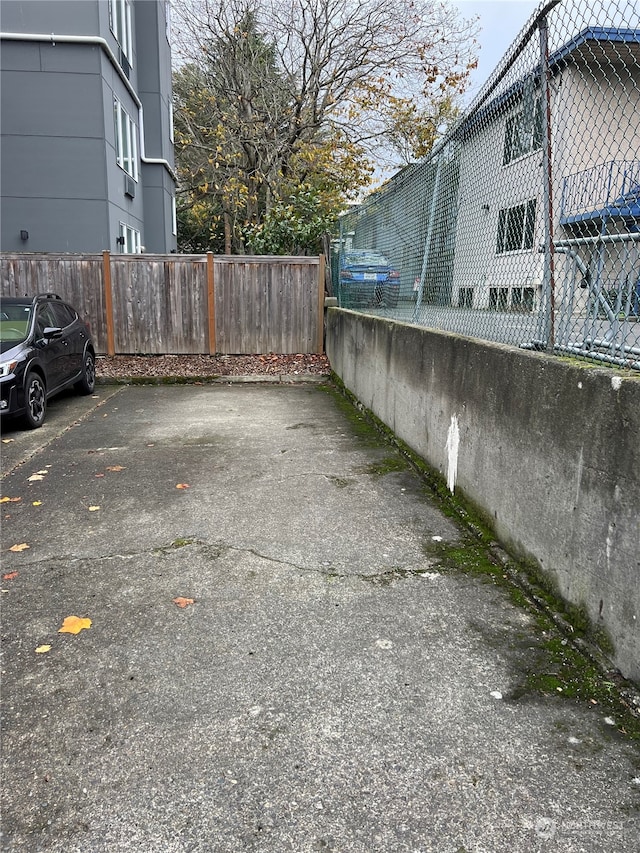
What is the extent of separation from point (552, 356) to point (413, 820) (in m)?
2.35

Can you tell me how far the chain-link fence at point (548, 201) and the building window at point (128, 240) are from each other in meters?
10.4

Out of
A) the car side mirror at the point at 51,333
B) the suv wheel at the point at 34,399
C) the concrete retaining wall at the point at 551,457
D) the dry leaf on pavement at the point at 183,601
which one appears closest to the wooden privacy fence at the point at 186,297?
the car side mirror at the point at 51,333

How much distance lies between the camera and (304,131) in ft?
63.4

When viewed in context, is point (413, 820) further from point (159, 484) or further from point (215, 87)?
point (215, 87)

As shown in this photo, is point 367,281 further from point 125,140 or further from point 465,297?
point 125,140

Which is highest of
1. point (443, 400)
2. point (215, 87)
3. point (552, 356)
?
point (215, 87)

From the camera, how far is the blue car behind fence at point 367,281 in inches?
298

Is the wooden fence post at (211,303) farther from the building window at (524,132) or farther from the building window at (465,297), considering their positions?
the building window at (524,132)

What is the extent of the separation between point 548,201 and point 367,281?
562 centimetres

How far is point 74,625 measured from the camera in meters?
2.96

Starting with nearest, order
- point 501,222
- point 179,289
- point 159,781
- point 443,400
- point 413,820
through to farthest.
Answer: point 413,820 → point 159,781 → point 501,222 → point 443,400 → point 179,289

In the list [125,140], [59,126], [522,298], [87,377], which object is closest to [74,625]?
[522,298]

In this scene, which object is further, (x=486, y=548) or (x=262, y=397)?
(x=262, y=397)

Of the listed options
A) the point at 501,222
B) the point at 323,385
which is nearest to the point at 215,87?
the point at 323,385
